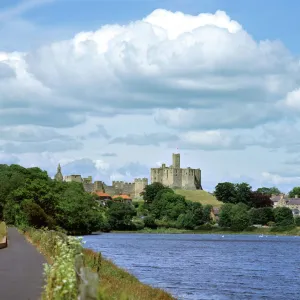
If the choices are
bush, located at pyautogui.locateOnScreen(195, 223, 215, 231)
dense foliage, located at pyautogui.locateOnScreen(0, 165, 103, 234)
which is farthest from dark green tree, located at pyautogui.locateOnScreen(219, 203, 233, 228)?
dense foliage, located at pyautogui.locateOnScreen(0, 165, 103, 234)

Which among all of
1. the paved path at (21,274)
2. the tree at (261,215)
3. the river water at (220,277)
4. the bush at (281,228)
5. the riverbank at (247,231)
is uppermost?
the tree at (261,215)

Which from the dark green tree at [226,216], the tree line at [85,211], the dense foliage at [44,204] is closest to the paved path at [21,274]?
the dense foliage at [44,204]

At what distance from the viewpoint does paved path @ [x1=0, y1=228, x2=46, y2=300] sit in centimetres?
1921

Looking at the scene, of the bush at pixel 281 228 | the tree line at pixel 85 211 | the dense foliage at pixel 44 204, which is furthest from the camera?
the bush at pixel 281 228

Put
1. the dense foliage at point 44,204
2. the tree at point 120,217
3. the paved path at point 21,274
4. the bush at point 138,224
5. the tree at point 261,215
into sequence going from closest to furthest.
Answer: the paved path at point 21,274
the dense foliage at point 44,204
the tree at point 120,217
the bush at point 138,224
the tree at point 261,215

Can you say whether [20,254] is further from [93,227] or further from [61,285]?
[93,227]

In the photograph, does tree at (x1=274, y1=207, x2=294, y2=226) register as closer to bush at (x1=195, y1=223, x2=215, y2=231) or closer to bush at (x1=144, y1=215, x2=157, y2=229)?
bush at (x1=195, y1=223, x2=215, y2=231)

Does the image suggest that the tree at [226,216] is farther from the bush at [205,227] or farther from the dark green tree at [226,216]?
the bush at [205,227]

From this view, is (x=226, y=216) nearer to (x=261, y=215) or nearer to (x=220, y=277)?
(x=261, y=215)

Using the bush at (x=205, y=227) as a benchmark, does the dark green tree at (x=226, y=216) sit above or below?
above

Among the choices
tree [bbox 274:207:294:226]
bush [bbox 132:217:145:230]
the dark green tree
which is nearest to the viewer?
bush [bbox 132:217:145:230]

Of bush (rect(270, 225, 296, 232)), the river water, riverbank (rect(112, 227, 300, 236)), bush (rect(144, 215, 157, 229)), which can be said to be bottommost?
the river water

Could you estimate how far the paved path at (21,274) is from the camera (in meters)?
19.2

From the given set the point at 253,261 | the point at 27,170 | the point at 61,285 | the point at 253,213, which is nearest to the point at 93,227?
the point at 27,170
